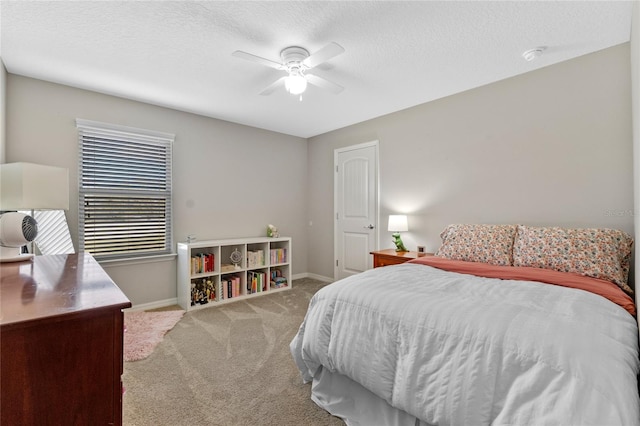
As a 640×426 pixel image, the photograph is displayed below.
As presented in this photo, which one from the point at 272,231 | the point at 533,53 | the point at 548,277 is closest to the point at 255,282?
the point at 272,231

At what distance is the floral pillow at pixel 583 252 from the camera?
2.09m

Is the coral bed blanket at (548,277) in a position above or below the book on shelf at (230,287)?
above

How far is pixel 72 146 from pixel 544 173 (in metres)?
4.68

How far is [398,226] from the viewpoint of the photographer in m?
3.62

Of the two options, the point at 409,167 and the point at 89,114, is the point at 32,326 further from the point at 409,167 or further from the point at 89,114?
the point at 409,167

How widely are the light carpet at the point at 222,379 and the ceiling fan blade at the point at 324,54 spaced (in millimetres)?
2304

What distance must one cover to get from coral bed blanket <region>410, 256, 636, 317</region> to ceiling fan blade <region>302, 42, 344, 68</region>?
1.84 metres

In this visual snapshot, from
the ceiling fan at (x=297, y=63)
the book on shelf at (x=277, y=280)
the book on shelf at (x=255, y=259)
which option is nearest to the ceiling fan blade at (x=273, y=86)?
the ceiling fan at (x=297, y=63)

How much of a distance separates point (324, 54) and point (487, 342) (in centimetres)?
204

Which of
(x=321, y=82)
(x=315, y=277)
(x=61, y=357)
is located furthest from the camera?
(x=315, y=277)

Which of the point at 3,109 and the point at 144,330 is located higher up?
the point at 3,109

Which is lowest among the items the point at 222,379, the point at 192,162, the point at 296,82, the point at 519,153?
the point at 222,379

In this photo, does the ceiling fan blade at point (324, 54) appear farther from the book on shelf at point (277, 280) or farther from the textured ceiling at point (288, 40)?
the book on shelf at point (277, 280)

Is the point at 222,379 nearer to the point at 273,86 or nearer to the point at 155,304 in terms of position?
the point at 155,304
